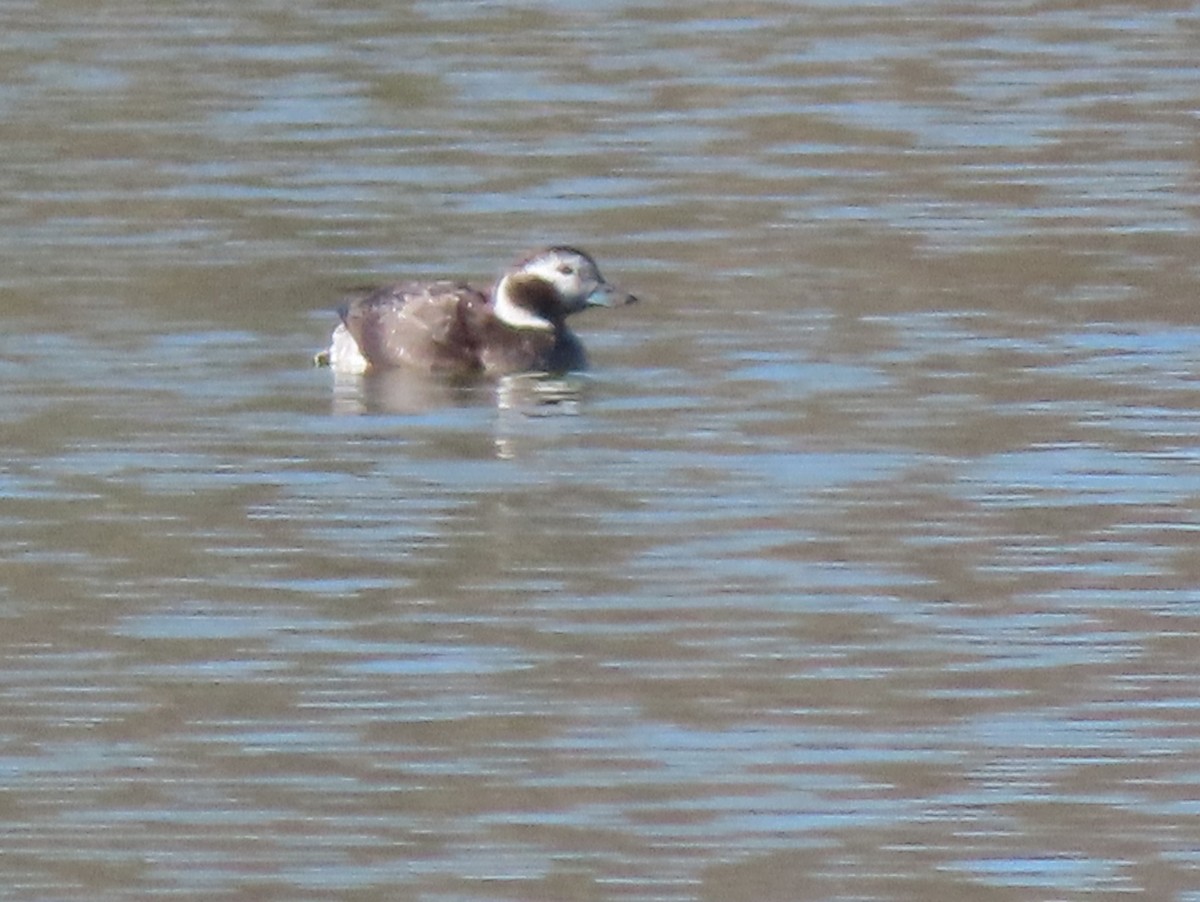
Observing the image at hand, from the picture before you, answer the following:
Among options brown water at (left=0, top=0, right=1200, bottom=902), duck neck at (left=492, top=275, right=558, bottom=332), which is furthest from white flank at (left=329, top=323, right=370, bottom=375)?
duck neck at (left=492, top=275, right=558, bottom=332)

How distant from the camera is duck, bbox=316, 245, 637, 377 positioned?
14953 mm

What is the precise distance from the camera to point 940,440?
1293 cm

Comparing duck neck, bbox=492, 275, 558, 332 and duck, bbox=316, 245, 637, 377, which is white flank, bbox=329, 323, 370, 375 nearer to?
duck, bbox=316, 245, 637, 377

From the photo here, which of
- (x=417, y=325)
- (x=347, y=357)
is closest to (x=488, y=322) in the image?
(x=417, y=325)

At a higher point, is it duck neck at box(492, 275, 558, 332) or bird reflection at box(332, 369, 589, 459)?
duck neck at box(492, 275, 558, 332)

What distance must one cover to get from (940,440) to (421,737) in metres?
3.79

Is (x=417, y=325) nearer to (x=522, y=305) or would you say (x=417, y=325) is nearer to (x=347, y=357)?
(x=347, y=357)

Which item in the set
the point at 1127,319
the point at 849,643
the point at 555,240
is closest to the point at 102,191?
the point at 555,240

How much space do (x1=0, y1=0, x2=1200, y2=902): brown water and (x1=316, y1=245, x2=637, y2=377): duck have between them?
0.22 meters

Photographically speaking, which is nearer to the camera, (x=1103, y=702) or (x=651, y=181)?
(x=1103, y=702)

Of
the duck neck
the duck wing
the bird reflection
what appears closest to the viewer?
the bird reflection

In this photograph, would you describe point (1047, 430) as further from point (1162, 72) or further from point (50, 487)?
point (1162, 72)

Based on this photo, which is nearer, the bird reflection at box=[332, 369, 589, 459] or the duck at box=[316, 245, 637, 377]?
the bird reflection at box=[332, 369, 589, 459]

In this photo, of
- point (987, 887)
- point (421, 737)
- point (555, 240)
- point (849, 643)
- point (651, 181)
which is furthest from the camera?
point (651, 181)
